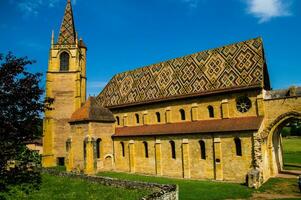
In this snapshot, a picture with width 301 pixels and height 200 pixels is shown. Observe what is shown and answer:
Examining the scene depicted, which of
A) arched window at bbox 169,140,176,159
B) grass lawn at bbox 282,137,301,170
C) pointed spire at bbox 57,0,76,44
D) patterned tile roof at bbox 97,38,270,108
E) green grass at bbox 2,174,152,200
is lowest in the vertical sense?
grass lawn at bbox 282,137,301,170

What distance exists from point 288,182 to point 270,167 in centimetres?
251

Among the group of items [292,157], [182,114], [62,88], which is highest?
[62,88]

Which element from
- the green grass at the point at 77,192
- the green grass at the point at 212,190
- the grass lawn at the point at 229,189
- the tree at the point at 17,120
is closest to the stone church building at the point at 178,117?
the grass lawn at the point at 229,189

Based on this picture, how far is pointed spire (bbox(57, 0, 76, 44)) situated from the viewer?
41938mm

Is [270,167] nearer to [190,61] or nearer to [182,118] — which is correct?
[182,118]

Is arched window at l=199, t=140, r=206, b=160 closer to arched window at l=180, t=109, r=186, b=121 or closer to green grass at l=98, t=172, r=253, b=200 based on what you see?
green grass at l=98, t=172, r=253, b=200

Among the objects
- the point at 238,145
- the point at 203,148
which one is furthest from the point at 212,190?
the point at 203,148

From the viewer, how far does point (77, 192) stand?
19.3 meters

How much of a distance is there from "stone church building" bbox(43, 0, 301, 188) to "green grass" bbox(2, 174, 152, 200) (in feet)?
20.2

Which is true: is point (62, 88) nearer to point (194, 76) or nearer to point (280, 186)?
point (194, 76)

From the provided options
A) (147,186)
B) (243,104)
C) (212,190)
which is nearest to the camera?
(147,186)

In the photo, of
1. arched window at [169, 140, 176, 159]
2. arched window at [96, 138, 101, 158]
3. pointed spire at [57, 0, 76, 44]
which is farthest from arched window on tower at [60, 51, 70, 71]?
arched window at [169, 140, 176, 159]

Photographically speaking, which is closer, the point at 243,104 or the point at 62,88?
the point at 243,104

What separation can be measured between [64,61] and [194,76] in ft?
69.0
